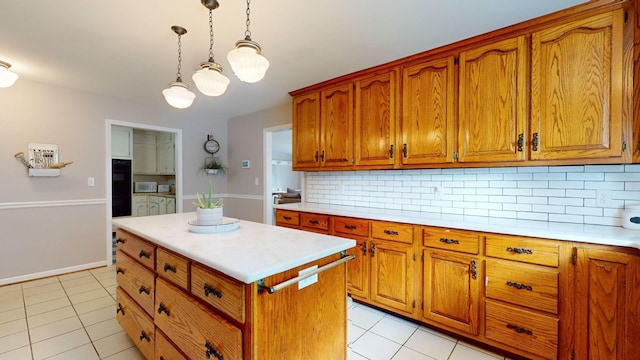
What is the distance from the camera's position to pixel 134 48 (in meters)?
2.33

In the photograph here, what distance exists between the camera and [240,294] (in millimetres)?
1021

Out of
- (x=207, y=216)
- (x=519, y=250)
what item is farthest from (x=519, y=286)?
(x=207, y=216)

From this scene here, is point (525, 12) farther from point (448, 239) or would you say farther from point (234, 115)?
point (234, 115)

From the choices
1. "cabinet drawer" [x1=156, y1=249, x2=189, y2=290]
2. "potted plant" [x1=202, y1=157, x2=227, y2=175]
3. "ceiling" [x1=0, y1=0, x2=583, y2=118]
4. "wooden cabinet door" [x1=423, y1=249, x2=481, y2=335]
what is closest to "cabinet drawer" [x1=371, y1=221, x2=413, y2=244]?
"wooden cabinet door" [x1=423, y1=249, x2=481, y2=335]

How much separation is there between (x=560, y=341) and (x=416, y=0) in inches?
89.7

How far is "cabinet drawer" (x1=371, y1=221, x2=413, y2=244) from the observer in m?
2.25

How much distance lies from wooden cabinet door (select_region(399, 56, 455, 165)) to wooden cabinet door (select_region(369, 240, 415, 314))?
794 mm

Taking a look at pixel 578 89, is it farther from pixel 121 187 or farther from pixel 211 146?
pixel 121 187

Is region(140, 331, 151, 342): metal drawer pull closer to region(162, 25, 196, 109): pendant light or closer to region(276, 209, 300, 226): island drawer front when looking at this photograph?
region(162, 25, 196, 109): pendant light

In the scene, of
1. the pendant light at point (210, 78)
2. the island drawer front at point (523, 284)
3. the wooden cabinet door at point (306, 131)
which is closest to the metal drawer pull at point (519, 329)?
the island drawer front at point (523, 284)

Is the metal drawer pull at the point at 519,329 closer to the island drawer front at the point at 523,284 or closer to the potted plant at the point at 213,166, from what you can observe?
the island drawer front at the point at 523,284

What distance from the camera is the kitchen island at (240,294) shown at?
3.41 ft

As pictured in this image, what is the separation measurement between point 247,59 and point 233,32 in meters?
0.78

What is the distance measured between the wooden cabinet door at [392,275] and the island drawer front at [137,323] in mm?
1718
